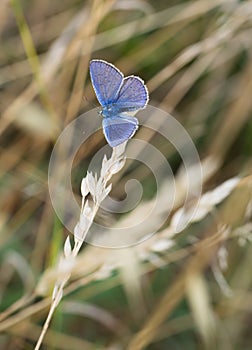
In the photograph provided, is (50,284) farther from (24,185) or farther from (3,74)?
(3,74)

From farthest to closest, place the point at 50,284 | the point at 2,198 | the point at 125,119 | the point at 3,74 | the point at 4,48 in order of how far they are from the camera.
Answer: the point at 4,48 < the point at 3,74 < the point at 2,198 < the point at 50,284 < the point at 125,119

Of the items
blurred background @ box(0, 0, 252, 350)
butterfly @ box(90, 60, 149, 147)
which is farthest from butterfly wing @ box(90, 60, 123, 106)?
blurred background @ box(0, 0, 252, 350)

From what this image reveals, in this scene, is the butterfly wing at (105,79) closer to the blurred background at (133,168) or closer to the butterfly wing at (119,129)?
the butterfly wing at (119,129)

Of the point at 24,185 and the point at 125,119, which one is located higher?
the point at 24,185

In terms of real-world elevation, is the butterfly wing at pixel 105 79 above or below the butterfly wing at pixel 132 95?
above

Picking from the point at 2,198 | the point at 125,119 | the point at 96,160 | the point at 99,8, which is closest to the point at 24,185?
the point at 2,198

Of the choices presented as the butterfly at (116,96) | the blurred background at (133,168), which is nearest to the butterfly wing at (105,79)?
the butterfly at (116,96)

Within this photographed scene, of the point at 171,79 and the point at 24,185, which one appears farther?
the point at 171,79
